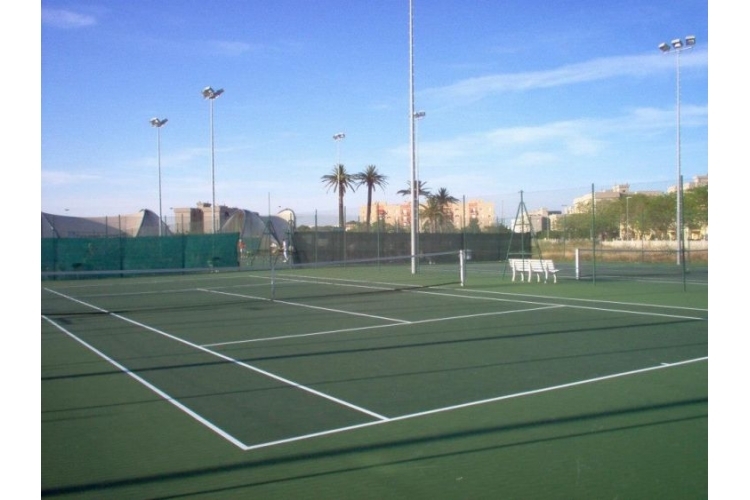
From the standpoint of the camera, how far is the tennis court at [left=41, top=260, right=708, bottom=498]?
502cm

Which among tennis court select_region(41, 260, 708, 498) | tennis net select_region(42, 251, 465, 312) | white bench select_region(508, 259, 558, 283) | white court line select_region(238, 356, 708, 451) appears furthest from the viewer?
white bench select_region(508, 259, 558, 283)

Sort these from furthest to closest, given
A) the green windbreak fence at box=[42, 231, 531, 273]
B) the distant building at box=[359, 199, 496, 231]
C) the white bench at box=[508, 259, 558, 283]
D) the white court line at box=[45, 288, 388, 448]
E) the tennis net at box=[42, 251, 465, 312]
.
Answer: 1. the distant building at box=[359, 199, 496, 231]
2. the green windbreak fence at box=[42, 231, 531, 273]
3. the white bench at box=[508, 259, 558, 283]
4. the tennis net at box=[42, 251, 465, 312]
5. the white court line at box=[45, 288, 388, 448]

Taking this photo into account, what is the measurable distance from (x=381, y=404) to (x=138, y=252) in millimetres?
27053

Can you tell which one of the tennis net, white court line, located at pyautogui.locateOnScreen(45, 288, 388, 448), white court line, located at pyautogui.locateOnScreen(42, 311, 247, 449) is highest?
the tennis net

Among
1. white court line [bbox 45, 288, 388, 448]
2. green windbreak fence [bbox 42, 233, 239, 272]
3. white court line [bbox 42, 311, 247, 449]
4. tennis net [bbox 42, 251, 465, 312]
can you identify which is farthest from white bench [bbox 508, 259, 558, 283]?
green windbreak fence [bbox 42, 233, 239, 272]

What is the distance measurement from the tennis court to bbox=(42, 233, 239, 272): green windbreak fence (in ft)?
56.5

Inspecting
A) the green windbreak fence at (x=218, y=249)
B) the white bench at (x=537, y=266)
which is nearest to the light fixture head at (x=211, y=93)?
the green windbreak fence at (x=218, y=249)

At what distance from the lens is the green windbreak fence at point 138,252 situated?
99.8ft

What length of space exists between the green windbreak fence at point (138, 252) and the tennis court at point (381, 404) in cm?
1723

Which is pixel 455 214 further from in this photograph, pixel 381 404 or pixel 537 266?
pixel 381 404

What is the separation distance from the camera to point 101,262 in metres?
31.0

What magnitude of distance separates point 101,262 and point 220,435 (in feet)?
89.0

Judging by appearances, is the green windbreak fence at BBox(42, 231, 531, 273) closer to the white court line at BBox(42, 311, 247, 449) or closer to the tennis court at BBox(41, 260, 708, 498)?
the tennis court at BBox(41, 260, 708, 498)
